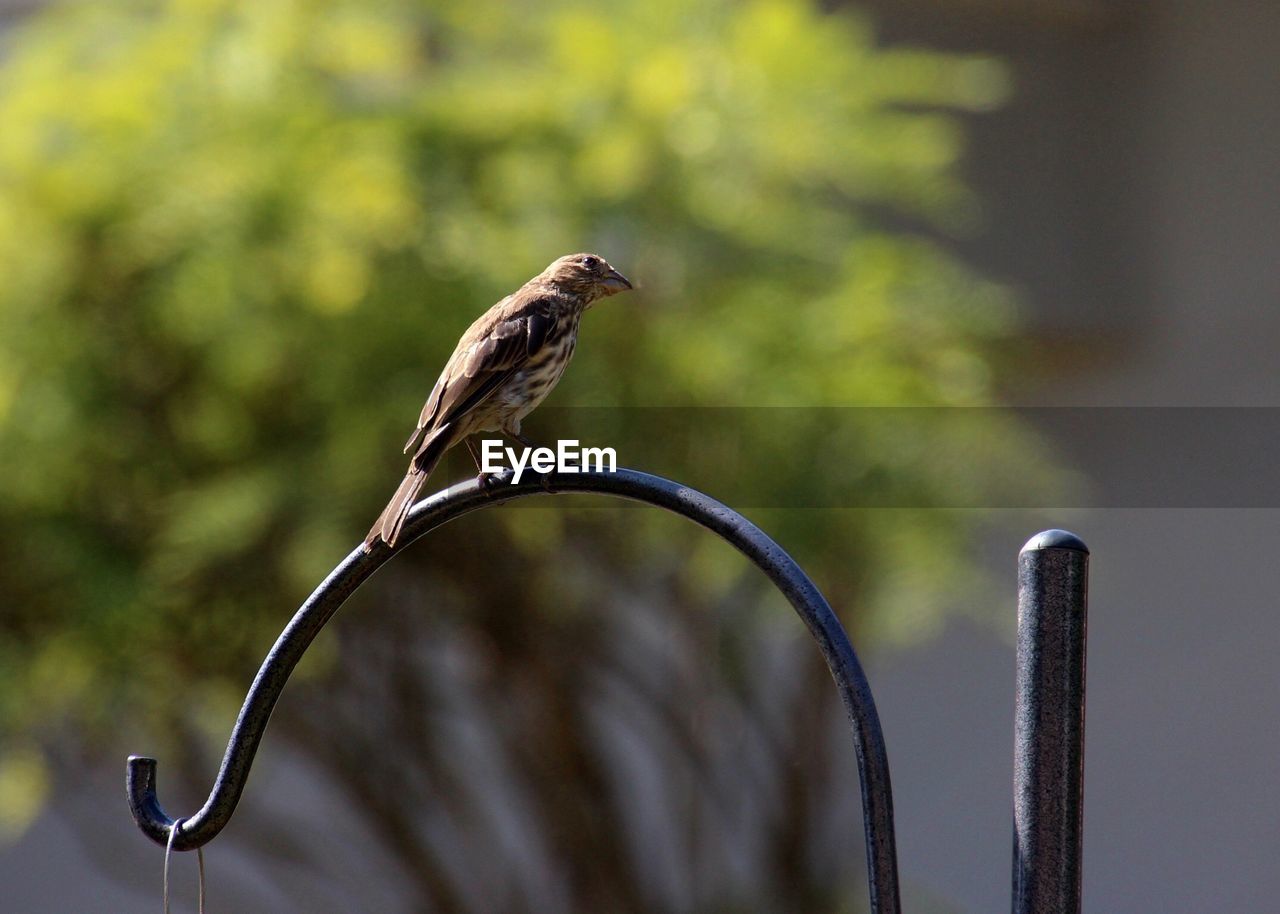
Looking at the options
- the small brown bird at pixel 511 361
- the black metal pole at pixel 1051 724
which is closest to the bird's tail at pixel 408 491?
the small brown bird at pixel 511 361

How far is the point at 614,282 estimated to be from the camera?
7.70 ft

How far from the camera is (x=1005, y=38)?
7707mm

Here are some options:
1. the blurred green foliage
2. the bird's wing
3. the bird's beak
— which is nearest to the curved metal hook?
the bird's wing

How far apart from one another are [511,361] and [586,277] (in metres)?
0.22

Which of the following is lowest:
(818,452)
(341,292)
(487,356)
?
(487,356)

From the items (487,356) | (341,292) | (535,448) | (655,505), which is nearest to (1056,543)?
(655,505)

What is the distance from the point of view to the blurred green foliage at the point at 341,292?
4555 millimetres

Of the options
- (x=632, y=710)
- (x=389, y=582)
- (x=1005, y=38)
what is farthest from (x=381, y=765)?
(x=1005, y=38)

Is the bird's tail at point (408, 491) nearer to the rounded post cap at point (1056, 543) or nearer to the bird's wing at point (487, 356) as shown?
the bird's wing at point (487, 356)

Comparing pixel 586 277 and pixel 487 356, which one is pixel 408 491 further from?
pixel 586 277

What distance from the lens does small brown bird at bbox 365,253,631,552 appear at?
218 centimetres

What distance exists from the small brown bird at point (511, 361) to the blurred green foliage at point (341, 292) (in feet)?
7.04

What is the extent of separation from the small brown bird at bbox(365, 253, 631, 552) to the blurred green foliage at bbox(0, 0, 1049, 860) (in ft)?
7.04

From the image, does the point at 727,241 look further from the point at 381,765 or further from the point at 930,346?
the point at 381,765
